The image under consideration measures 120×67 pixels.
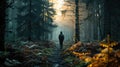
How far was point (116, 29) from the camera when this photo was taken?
3122cm

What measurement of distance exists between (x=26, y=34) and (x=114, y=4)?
561 inches

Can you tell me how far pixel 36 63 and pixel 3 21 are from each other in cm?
288

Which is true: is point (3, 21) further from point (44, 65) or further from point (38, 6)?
point (38, 6)

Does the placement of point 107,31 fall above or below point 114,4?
below

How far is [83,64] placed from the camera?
35.3ft

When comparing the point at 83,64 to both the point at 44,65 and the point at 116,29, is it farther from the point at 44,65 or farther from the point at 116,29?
the point at 116,29

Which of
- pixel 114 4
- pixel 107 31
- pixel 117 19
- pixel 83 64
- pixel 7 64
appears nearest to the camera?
pixel 7 64

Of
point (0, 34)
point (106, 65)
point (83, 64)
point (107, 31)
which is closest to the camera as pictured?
point (106, 65)

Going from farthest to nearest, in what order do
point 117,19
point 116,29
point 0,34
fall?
point 116,29
point 117,19
point 0,34

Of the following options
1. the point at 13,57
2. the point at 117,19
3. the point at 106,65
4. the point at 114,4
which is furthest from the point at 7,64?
the point at 117,19

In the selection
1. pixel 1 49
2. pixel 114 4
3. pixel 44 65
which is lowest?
pixel 44 65

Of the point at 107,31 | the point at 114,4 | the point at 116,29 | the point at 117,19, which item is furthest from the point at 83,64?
the point at 116,29

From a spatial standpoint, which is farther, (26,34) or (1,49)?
(26,34)

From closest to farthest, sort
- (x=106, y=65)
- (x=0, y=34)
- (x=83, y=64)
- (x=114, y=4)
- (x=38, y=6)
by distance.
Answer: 1. (x=106, y=65)
2. (x=83, y=64)
3. (x=0, y=34)
4. (x=114, y=4)
5. (x=38, y=6)
